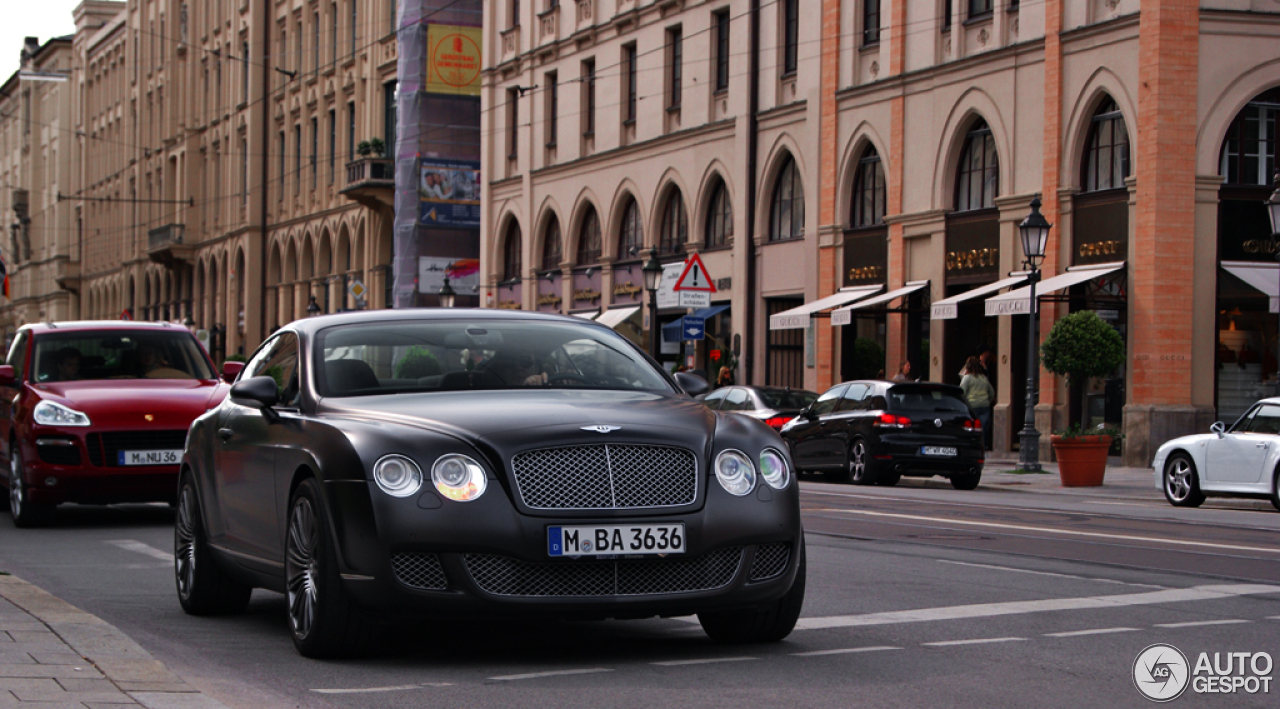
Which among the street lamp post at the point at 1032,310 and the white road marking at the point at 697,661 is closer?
the white road marking at the point at 697,661

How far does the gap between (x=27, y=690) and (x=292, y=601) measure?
5.07 ft

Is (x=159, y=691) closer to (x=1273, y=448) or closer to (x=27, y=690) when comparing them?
(x=27, y=690)

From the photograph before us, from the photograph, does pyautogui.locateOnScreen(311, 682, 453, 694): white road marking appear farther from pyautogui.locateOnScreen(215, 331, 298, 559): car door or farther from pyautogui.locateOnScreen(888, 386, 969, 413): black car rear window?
pyautogui.locateOnScreen(888, 386, 969, 413): black car rear window

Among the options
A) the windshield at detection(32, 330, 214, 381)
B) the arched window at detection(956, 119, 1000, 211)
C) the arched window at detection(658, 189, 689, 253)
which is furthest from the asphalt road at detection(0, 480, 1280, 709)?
the arched window at detection(658, 189, 689, 253)

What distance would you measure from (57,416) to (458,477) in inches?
335

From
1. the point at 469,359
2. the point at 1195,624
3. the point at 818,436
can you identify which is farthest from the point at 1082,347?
the point at 469,359

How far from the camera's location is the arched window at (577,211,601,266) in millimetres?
47500

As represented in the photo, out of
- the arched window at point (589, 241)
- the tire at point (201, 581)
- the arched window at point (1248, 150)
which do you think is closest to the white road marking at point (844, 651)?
the tire at point (201, 581)

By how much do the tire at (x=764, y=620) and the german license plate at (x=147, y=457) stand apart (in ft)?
25.0

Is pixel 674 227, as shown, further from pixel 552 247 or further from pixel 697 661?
pixel 697 661

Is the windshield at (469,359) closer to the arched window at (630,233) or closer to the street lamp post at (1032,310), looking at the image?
the street lamp post at (1032,310)

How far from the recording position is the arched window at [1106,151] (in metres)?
28.8

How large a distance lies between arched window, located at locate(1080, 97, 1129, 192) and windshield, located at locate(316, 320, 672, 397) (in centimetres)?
2221

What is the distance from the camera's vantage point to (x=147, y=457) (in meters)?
14.0
